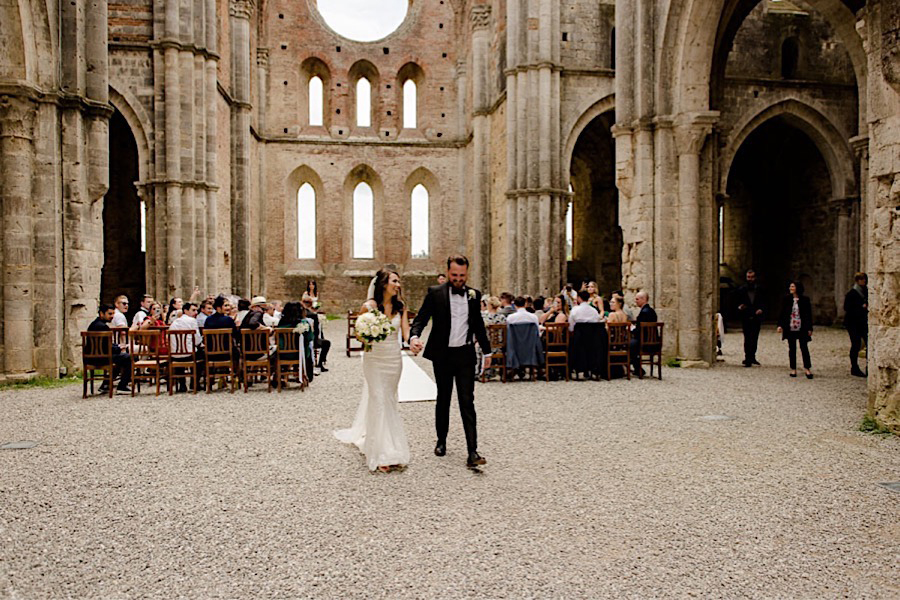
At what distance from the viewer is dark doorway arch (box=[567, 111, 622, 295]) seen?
82.5 ft

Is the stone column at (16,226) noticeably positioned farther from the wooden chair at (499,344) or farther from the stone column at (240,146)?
the stone column at (240,146)

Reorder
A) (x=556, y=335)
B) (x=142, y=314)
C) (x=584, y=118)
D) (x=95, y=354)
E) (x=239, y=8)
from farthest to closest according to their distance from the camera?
1. (x=239, y=8)
2. (x=584, y=118)
3. (x=142, y=314)
4. (x=556, y=335)
5. (x=95, y=354)

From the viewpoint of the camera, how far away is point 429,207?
96.6 ft

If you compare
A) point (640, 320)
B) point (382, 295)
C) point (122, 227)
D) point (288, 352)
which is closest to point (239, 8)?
point (122, 227)

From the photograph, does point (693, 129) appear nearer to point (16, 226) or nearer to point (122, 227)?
point (16, 226)

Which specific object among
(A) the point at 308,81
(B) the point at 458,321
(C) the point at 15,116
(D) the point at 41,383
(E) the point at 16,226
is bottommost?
(D) the point at 41,383

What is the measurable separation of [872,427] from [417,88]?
25749 mm

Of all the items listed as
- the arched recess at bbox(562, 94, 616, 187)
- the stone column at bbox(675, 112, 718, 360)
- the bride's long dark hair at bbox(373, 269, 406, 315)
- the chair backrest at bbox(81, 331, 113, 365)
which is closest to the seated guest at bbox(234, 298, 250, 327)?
the chair backrest at bbox(81, 331, 113, 365)

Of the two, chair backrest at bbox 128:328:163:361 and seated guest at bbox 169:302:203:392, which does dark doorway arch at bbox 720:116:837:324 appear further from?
chair backrest at bbox 128:328:163:361

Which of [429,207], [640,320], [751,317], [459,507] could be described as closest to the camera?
[459,507]

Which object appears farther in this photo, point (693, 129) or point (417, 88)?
point (417, 88)

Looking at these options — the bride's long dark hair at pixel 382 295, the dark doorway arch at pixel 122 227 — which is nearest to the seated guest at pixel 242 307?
the bride's long dark hair at pixel 382 295

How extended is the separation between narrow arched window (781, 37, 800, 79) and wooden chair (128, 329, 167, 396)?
20.5 metres

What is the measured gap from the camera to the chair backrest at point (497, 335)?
1006 cm
